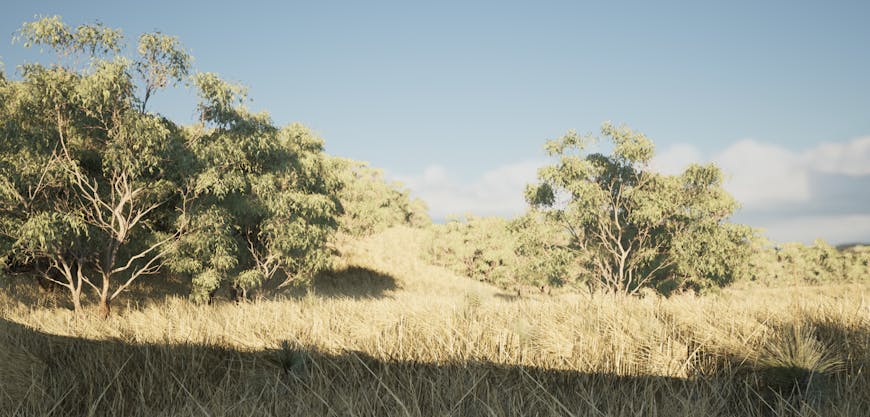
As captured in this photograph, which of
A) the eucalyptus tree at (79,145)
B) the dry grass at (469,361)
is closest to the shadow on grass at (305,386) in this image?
the dry grass at (469,361)

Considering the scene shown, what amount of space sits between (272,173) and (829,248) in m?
76.2

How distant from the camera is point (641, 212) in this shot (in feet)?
73.4

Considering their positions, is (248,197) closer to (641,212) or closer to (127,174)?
(127,174)

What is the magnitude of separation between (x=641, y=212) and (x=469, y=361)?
19.7 m

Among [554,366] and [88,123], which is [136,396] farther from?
[88,123]

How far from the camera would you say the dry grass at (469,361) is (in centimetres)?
404

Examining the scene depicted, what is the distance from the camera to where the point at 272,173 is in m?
18.4

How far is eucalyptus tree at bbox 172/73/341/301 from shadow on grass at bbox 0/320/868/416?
26.1 feet

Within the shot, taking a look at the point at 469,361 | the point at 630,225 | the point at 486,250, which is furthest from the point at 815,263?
the point at 469,361

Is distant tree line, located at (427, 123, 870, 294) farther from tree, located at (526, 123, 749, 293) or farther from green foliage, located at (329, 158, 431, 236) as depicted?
green foliage, located at (329, 158, 431, 236)

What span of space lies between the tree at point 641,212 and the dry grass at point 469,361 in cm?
1565

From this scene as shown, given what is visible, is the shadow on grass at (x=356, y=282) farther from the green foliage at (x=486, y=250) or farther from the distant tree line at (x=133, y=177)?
the distant tree line at (x=133, y=177)

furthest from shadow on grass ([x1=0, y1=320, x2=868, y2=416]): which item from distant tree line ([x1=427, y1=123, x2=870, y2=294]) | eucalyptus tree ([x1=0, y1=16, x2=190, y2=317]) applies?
distant tree line ([x1=427, y1=123, x2=870, y2=294])

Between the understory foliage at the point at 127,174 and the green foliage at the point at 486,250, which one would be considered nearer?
the understory foliage at the point at 127,174
